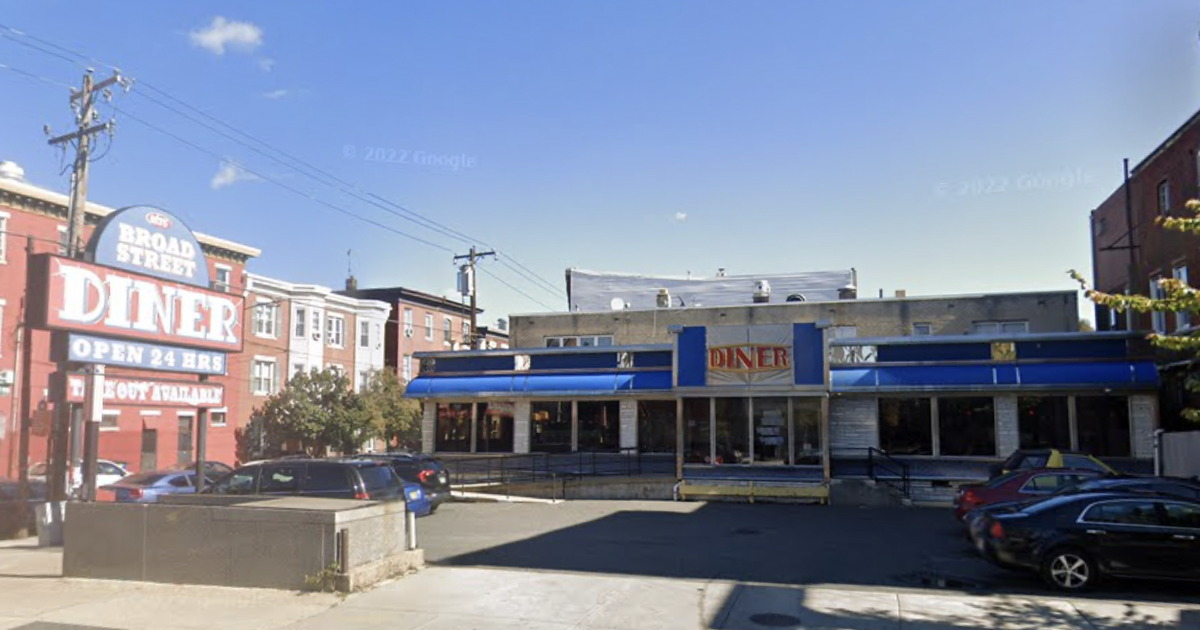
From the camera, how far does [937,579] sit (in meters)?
12.1

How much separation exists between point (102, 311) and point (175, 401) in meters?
2.09

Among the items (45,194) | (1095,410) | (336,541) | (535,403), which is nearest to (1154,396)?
(1095,410)

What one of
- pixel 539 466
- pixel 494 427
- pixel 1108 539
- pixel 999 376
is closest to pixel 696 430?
pixel 539 466

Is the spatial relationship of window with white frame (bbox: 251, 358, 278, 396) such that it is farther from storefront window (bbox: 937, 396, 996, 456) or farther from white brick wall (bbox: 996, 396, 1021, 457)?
white brick wall (bbox: 996, 396, 1021, 457)

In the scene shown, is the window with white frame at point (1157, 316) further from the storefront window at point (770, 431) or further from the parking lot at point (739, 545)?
the storefront window at point (770, 431)

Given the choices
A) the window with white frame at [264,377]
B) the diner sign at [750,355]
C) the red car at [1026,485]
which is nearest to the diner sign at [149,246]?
the diner sign at [750,355]

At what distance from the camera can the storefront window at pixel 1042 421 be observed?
24.2 meters

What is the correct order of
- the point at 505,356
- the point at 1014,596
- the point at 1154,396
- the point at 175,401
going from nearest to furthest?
the point at 1014,596
the point at 175,401
the point at 1154,396
the point at 505,356

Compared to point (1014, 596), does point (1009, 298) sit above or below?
above

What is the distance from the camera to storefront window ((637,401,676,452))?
89.9 ft

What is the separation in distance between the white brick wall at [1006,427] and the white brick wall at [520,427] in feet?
47.5

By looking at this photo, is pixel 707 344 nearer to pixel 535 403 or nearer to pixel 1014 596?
pixel 535 403

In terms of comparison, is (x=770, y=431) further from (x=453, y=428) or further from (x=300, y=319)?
(x=300, y=319)

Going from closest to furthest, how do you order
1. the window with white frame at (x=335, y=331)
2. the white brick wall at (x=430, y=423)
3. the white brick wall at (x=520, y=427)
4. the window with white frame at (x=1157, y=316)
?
the window with white frame at (x=1157, y=316)
the white brick wall at (x=520, y=427)
the white brick wall at (x=430, y=423)
the window with white frame at (x=335, y=331)
